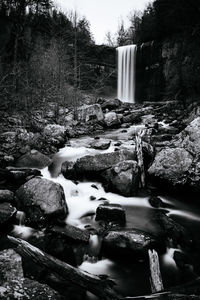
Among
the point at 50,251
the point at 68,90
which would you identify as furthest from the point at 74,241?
the point at 68,90

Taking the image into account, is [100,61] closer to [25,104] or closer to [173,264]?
[25,104]

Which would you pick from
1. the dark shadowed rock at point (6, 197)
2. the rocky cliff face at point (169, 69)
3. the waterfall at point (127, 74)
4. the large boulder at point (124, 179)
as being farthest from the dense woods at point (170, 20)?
the dark shadowed rock at point (6, 197)

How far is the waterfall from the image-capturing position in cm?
2433

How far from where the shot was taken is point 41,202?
489 cm

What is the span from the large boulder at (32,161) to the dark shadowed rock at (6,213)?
9.53 feet

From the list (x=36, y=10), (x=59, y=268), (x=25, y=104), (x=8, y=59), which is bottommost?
(x=59, y=268)

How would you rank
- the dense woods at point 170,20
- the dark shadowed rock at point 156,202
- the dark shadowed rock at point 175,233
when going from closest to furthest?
1. the dark shadowed rock at point 175,233
2. the dark shadowed rock at point 156,202
3. the dense woods at point 170,20

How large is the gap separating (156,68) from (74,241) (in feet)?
70.3

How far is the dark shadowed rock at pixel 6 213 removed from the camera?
457 centimetres

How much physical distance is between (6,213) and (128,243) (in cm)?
230

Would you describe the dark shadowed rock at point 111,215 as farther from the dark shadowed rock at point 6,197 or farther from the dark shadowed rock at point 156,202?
the dark shadowed rock at point 6,197

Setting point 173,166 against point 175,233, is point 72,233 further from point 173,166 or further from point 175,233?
point 173,166

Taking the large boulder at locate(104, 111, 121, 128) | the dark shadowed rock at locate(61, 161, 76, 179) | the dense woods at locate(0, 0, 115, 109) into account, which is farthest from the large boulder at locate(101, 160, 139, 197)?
the large boulder at locate(104, 111, 121, 128)

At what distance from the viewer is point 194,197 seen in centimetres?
612
